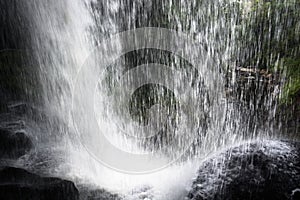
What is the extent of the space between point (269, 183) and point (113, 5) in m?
4.82

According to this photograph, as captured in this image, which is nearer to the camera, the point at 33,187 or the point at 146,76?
the point at 33,187

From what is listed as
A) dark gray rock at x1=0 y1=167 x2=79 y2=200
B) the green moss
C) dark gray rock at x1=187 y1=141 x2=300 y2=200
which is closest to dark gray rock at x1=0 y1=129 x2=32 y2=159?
dark gray rock at x1=0 y1=167 x2=79 y2=200

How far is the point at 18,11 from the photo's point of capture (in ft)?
20.7

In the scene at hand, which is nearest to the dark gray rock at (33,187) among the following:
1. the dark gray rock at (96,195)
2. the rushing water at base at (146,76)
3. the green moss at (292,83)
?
the dark gray rock at (96,195)

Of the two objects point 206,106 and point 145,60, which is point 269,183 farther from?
point 145,60

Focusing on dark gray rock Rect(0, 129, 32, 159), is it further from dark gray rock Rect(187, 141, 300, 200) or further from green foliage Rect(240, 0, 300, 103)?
green foliage Rect(240, 0, 300, 103)

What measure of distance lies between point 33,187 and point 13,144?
71.0 inches

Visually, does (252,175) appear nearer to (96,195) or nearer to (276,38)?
(96,195)

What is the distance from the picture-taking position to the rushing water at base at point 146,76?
18.6ft

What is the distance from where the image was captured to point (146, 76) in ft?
22.3

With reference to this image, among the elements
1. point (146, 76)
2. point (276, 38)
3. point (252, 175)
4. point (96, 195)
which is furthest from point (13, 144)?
point (276, 38)

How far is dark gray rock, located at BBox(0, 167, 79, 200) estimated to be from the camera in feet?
12.9

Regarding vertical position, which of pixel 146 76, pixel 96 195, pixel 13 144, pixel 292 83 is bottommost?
pixel 96 195

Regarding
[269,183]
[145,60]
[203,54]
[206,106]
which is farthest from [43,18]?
[269,183]
